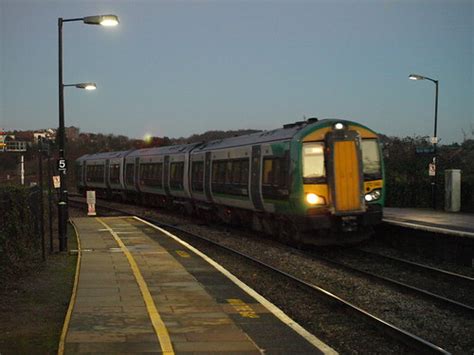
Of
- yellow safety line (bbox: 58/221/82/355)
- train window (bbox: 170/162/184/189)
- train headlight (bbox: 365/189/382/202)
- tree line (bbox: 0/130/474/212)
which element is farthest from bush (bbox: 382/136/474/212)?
yellow safety line (bbox: 58/221/82/355)

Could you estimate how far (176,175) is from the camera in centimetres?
2770

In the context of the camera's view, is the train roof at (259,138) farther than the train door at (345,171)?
Yes

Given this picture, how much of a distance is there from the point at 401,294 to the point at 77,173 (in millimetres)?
43601

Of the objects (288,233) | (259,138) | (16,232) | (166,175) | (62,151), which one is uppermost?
(259,138)

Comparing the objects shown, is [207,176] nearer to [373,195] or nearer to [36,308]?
[373,195]

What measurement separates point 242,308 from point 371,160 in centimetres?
832

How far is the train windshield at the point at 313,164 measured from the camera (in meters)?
14.7

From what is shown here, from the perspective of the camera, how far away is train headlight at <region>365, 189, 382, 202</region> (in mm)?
15297

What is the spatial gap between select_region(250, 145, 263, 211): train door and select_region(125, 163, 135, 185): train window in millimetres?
19567

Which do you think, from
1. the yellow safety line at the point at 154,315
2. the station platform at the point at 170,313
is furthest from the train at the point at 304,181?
the yellow safety line at the point at 154,315

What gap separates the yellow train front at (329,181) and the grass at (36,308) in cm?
576

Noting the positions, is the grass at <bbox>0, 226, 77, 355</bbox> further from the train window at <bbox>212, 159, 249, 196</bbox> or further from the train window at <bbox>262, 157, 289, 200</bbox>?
the train window at <bbox>212, 159, 249, 196</bbox>

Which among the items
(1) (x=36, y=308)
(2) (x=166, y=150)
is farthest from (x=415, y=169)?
(1) (x=36, y=308)

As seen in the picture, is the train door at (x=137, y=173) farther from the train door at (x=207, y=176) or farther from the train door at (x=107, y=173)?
the train door at (x=207, y=176)
